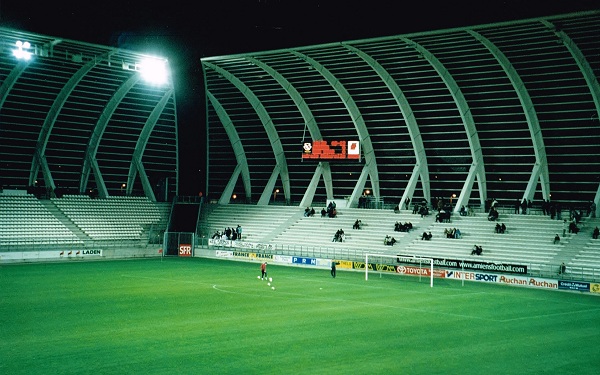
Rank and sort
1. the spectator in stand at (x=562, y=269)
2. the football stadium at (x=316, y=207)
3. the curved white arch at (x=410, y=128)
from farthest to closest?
1. the curved white arch at (x=410, y=128)
2. the spectator in stand at (x=562, y=269)
3. the football stadium at (x=316, y=207)

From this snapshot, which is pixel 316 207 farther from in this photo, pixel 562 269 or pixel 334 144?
pixel 562 269

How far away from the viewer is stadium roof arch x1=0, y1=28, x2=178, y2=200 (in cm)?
4984

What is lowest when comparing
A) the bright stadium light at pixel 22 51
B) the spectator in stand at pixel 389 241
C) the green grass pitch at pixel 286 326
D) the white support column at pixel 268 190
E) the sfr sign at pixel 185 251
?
the green grass pitch at pixel 286 326

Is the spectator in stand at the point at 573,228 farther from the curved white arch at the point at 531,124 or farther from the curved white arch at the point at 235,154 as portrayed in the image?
the curved white arch at the point at 235,154

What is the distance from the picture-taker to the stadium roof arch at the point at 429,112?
43.5 meters

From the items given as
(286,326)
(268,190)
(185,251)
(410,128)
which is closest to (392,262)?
(410,128)


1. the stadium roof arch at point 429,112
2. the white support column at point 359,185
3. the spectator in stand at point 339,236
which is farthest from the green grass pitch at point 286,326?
the white support column at point 359,185

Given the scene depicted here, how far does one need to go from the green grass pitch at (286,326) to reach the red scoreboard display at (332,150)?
15313 millimetres

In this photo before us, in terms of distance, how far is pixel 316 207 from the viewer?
192 ft

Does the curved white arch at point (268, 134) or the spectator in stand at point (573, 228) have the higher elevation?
the curved white arch at point (268, 134)

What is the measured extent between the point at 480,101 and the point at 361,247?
44.8 ft

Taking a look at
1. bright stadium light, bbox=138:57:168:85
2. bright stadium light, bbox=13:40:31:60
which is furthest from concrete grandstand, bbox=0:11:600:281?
bright stadium light, bbox=138:57:168:85

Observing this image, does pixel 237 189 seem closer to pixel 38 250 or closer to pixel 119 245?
pixel 119 245

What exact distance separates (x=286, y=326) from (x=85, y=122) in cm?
3916
